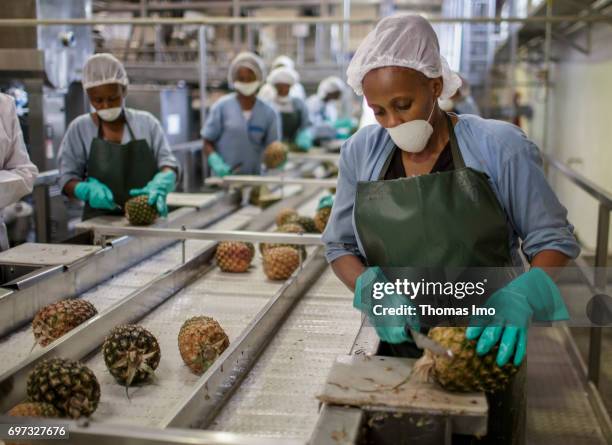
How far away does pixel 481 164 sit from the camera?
1860mm

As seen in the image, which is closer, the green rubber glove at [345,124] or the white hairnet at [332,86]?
the green rubber glove at [345,124]

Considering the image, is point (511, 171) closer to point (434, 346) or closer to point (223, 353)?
point (434, 346)

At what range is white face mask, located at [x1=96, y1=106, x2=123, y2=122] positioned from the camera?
379 centimetres

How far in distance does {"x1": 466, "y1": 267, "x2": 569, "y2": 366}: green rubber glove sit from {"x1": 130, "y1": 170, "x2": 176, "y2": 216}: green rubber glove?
7.22 ft

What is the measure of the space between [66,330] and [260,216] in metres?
2.23

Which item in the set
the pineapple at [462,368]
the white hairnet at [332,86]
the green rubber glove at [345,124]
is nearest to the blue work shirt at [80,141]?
the pineapple at [462,368]

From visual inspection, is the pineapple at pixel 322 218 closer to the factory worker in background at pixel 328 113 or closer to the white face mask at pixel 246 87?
the white face mask at pixel 246 87

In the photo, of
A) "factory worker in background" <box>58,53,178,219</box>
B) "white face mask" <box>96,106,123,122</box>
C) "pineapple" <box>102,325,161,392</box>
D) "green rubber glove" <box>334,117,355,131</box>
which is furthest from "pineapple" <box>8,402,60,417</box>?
"green rubber glove" <box>334,117,355,131</box>

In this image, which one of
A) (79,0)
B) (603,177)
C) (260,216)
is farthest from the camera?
(603,177)

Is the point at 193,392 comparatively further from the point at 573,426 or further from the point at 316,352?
the point at 573,426

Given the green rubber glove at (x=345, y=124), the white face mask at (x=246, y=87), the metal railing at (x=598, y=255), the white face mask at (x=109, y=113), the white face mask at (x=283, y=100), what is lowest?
the metal railing at (x=598, y=255)

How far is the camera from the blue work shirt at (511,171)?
180 centimetres

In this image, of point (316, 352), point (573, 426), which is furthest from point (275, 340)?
point (573, 426)

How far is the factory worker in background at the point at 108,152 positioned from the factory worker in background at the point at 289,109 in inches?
160
